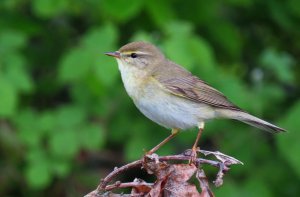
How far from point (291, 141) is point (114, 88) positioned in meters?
1.60

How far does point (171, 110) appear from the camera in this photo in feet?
13.8

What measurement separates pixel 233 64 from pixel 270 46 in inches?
23.0

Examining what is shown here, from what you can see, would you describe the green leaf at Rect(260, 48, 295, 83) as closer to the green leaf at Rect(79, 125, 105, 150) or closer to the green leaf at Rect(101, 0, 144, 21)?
the green leaf at Rect(101, 0, 144, 21)

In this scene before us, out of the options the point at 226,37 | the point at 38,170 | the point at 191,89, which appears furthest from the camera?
the point at 226,37

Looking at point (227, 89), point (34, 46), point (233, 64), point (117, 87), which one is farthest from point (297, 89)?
point (34, 46)

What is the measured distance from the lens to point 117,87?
6574 millimetres

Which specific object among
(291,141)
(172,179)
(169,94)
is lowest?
(291,141)

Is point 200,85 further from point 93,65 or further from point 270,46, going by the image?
point 270,46

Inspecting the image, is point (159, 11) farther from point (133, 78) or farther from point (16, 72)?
point (133, 78)

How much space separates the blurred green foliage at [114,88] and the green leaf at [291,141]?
1 cm

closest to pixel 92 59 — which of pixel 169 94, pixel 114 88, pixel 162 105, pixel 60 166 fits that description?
pixel 114 88

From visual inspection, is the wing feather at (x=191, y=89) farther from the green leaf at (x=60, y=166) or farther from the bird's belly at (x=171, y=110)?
the green leaf at (x=60, y=166)

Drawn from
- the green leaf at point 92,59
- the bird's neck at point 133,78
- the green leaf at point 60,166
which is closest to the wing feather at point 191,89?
the bird's neck at point 133,78

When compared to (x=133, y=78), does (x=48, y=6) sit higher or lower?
higher
